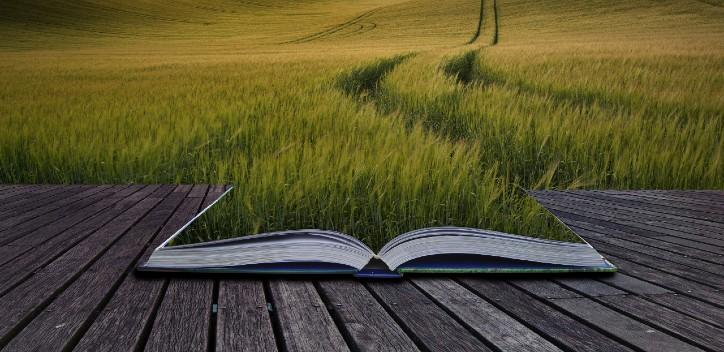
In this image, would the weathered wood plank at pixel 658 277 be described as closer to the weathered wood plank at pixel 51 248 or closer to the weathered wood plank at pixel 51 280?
the weathered wood plank at pixel 51 280

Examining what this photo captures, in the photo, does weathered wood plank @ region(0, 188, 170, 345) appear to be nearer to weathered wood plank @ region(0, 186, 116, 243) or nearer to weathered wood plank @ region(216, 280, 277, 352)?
weathered wood plank @ region(0, 186, 116, 243)

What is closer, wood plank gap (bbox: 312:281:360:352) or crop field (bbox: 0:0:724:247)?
wood plank gap (bbox: 312:281:360:352)

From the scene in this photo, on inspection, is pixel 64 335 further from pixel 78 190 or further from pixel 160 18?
pixel 160 18

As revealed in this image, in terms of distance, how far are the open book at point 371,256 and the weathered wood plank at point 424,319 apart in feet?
0.25

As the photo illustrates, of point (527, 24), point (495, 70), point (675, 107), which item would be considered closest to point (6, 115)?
point (675, 107)

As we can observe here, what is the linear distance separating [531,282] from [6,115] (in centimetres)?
509

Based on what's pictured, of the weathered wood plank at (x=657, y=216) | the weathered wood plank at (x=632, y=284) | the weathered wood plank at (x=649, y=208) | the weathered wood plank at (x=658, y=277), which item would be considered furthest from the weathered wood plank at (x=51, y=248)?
the weathered wood plank at (x=649, y=208)

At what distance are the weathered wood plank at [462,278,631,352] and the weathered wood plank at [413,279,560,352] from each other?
0.03 metres

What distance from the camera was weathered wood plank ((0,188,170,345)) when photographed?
1.43m

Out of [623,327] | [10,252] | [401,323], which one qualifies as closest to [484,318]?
[401,323]

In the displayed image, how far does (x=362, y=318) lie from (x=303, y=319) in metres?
0.14

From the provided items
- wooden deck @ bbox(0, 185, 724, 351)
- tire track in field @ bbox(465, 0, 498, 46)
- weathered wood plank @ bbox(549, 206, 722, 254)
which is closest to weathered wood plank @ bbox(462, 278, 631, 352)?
wooden deck @ bbox(0, 185, 724, 351)

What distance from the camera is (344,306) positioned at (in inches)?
59.9

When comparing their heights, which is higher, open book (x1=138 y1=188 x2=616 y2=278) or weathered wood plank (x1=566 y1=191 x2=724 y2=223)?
open book (x1=138 y1=188 x2=616 y2=278)
